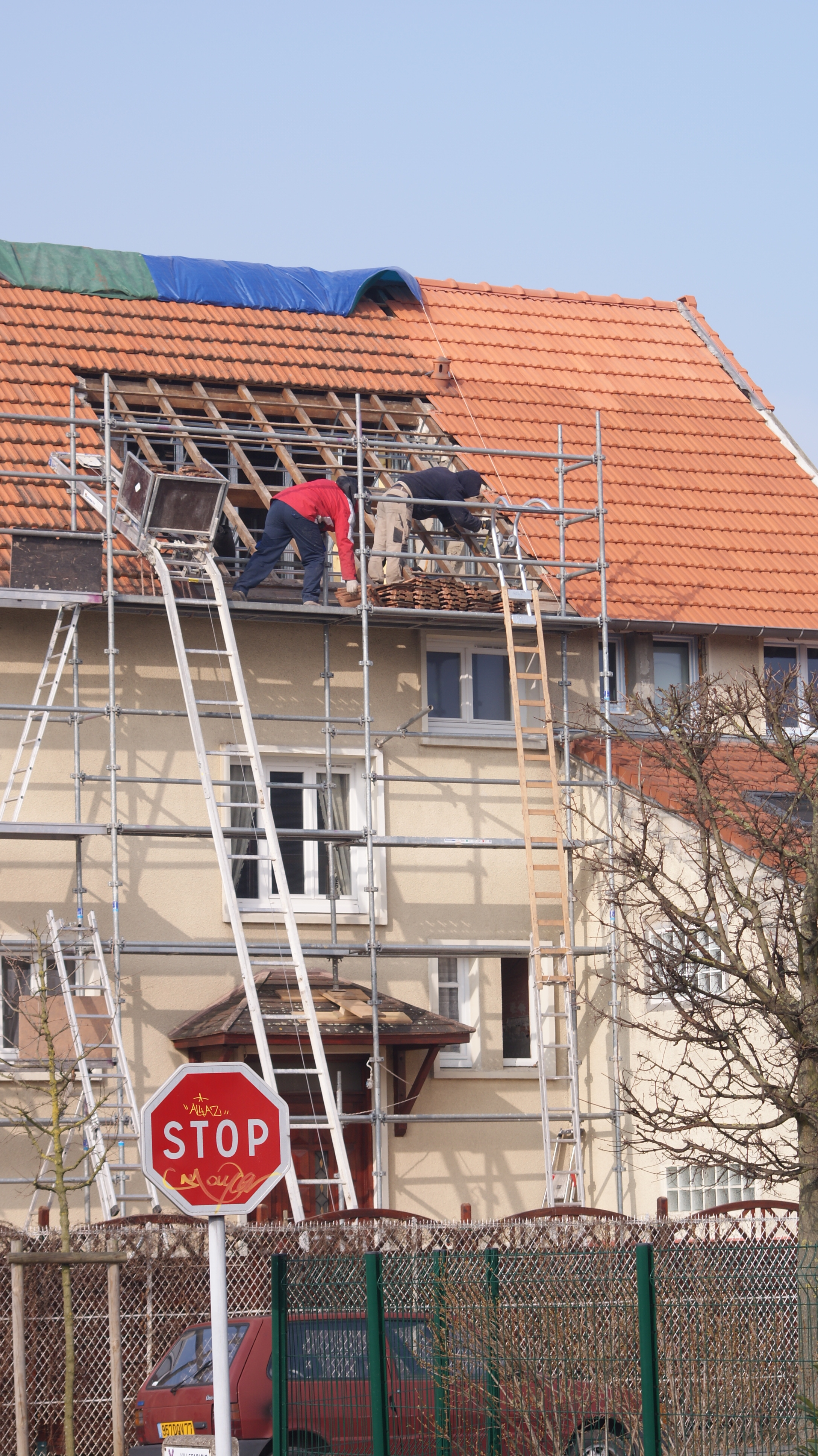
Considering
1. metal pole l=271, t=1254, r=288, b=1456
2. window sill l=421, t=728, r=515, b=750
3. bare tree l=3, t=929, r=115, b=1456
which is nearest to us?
metal pole l=271, t=1254, r=288, b=1456

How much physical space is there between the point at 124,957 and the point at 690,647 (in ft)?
21.7

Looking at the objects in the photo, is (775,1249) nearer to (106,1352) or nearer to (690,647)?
(106,1352)

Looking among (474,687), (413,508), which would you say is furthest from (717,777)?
(413,508)

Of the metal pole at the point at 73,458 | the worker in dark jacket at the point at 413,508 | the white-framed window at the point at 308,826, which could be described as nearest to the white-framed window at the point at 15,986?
the white-framed window at the point at 308,826

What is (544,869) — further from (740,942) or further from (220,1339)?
(220,1339)

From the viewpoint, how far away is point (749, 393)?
23250 mm

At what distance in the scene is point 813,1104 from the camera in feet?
33.3

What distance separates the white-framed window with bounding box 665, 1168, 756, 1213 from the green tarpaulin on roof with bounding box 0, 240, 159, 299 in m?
10.9

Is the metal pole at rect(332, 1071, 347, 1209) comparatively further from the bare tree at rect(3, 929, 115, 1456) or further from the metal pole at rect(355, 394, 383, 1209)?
the bare tree at rect(3, 929, 115, 1456)

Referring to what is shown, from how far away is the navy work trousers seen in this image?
714 inches

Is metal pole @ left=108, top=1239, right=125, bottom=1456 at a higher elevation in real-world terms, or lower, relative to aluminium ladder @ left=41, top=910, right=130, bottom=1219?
lower

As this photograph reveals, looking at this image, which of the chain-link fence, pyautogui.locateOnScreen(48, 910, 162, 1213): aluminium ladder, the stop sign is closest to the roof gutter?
pyautogui.locateOnScreen(48, 910, 162, 1213): aluminium ladder

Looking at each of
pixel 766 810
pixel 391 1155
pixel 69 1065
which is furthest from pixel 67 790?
pixel 766 810

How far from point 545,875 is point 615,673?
2170 mm
